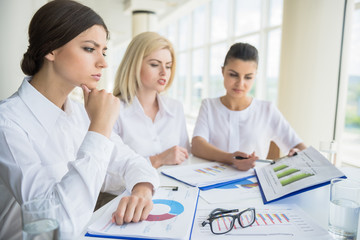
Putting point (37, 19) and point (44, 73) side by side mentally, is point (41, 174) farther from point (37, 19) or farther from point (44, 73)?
point (37, 19)

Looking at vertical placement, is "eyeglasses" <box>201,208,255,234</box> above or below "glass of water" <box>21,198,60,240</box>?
below

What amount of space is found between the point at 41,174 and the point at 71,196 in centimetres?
14

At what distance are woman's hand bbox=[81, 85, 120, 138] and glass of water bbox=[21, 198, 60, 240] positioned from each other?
A: 1.17 feet

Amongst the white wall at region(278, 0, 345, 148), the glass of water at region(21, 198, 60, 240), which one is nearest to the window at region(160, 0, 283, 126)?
the white wall at region(278, 0, 345, 148)

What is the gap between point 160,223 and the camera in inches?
33.7

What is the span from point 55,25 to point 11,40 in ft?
4.92

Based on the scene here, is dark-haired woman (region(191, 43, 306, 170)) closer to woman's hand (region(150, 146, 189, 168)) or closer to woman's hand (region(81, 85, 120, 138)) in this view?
woman's hand (region(150, 146, 189, 168))

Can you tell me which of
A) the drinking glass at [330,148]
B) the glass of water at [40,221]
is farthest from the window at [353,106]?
the glass of water at [40,221]

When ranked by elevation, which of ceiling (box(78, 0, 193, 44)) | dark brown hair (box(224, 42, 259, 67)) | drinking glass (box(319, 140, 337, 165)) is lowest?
drinking glass (box(319, 140, 337, 165))

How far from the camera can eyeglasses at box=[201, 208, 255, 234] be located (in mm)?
846

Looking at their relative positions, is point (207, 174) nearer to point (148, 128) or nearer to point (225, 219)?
point (225, 219)

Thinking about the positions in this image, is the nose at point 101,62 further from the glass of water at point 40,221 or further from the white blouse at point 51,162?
the glass of water at point 40,221

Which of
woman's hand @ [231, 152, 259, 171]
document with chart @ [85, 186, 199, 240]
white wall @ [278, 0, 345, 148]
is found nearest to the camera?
document with chart @ [85, 186, 199, 240]

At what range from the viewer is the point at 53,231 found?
1.98ft
